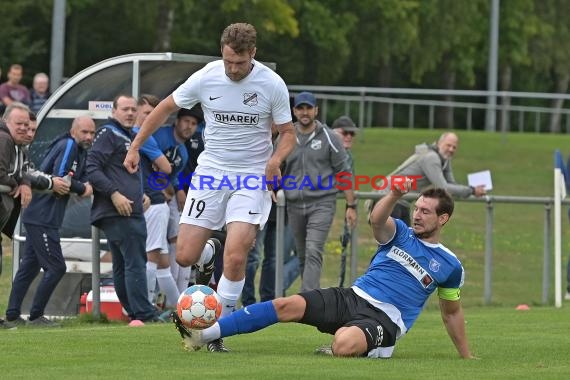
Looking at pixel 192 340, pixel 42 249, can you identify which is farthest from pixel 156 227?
pixel 192 340

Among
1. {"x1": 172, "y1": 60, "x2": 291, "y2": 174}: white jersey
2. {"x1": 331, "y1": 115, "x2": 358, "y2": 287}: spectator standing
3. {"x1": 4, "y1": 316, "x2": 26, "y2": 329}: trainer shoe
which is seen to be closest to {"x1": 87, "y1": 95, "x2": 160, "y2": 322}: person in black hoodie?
{"x1": 4, "y1": 316, "x2": 26, "y2": 329}: trainer shoe

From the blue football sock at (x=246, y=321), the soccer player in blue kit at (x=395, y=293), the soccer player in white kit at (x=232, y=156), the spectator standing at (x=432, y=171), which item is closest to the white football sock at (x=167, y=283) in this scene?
the spectator standing at (x=432, y=171)

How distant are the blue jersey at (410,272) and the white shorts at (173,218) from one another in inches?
192

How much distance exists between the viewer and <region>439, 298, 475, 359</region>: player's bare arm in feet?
35.1

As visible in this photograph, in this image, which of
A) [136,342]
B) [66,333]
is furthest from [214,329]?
[66,333]

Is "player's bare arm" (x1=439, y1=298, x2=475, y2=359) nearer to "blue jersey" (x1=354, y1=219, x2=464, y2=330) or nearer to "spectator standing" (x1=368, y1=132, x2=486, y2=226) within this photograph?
"blue jersey" (x1=354, y1=219, x2=464, y2=330)

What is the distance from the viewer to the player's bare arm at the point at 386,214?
9859mm

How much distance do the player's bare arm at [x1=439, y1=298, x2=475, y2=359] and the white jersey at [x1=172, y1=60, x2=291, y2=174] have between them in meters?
1.69

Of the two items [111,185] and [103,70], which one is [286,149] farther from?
[103,70]

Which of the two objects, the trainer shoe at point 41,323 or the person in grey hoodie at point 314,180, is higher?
the person in grey hoodie at point 314,180

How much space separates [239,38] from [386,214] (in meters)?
1.64

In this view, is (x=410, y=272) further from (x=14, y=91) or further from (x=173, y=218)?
(x=14, y=91)

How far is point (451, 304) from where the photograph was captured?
10758 millimetres

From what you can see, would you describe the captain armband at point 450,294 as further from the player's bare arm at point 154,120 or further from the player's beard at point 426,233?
the player's bare arm at point 154,120
